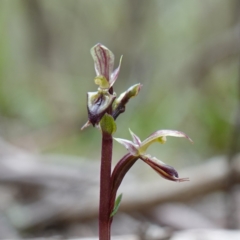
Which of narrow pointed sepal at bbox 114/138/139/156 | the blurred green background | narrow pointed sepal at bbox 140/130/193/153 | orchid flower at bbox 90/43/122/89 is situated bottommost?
narrow pointed sepal at bbox 114/138/139/156

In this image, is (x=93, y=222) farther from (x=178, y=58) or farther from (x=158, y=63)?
(x=178, y=58)

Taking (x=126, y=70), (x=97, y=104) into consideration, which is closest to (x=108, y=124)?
(x=97, y=104)

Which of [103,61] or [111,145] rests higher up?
[103,61]

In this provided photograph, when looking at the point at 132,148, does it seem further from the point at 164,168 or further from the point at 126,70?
the point at 126,70

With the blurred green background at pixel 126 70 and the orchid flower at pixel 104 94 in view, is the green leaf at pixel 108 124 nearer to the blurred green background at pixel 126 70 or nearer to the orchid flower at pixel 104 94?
the orchid flower at pixel 104 94

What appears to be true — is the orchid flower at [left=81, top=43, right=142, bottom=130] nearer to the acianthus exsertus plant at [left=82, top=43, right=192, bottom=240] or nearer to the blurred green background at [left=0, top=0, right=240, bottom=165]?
the acianthus exsertus plant at [left=82, top=43, right=192, bottom=240]

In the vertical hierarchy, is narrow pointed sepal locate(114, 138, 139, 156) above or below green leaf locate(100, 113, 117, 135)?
below

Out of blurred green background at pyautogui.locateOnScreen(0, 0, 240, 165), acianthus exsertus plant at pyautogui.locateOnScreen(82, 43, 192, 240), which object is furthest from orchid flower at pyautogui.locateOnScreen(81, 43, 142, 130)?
blurred green background at pyautogui.locateOnScreen(0, 0, 240, 165)
